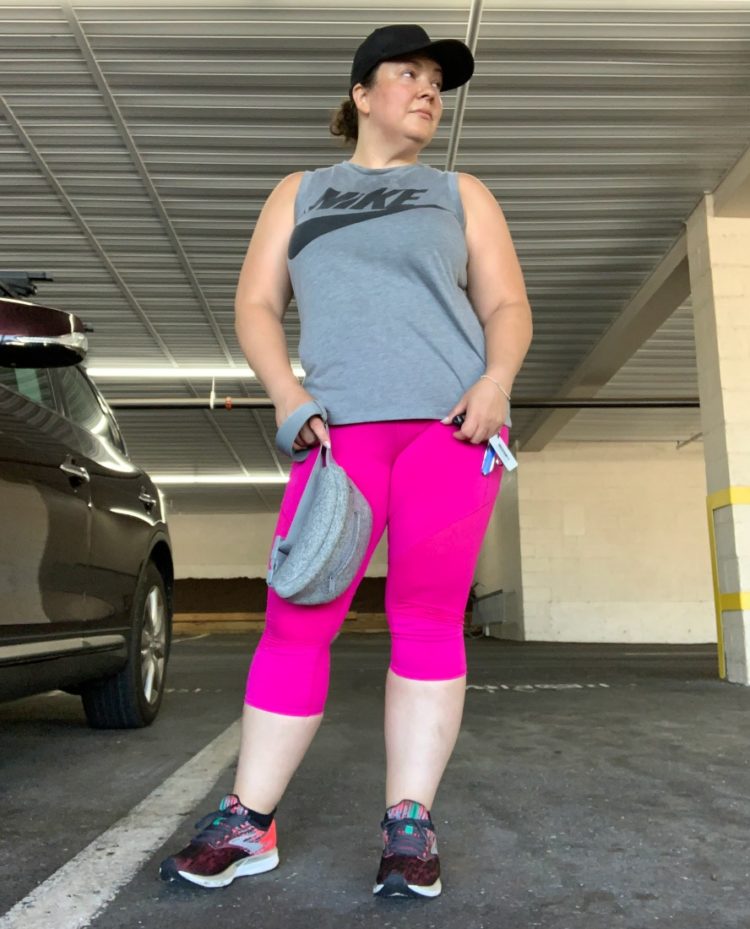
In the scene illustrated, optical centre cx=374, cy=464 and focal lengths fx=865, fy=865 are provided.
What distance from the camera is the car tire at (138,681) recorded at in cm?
323

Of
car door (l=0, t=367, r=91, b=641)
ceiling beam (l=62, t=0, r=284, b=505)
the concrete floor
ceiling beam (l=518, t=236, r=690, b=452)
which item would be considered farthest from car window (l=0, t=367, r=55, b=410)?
ceiling beam (l=518, t=236, r=690, b=452)

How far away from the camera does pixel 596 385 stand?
497 inches

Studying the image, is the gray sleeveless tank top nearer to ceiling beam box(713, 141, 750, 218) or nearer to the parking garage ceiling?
the parking garage ceiling

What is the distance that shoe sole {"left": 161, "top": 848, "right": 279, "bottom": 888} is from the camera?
4.73ft

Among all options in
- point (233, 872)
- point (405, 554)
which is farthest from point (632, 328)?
point (233, 872)

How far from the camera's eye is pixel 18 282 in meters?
2.26

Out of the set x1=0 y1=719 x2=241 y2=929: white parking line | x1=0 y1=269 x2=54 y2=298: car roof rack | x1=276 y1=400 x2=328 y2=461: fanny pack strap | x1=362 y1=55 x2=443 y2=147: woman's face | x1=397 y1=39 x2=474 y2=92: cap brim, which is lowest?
x1=0 y1=719 x2=241 y2=929: white parking line

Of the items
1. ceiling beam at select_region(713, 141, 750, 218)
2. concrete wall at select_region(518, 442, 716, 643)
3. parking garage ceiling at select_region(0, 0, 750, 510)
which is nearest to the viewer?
parking garage ceiling at select_region(0, 0, 750, 510)

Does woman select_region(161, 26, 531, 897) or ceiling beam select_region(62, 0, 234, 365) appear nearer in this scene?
woman select_region(161, 26, 531, 897)

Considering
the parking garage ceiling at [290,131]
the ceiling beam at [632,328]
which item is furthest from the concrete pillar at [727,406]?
the ceiling beam at [632,328]

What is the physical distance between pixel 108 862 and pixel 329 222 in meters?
1.28

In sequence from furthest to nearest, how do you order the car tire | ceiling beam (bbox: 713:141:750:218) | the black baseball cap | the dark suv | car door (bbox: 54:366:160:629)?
ceiling beam (bbox: 713:141:750:218) < the car tire < car door (bbox: 54:366:160:629) < the dark suv < the black baseball cap

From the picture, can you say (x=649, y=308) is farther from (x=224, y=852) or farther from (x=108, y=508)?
(x=224, y=852)

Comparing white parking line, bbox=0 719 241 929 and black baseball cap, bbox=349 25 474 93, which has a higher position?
black baseball cap, bbox=349 25 474 93
